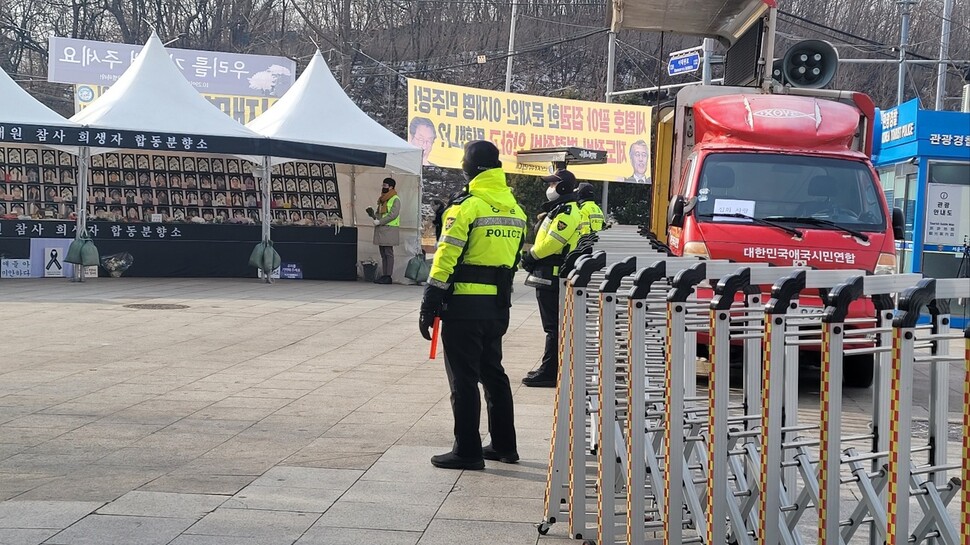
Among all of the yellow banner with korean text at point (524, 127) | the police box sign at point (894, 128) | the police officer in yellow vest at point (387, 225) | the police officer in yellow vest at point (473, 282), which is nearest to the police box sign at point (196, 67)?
the yellow banner with korean text at point (524, 127)

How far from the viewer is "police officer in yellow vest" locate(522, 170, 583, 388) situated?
32.0 ft

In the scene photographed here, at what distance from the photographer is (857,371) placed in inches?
418

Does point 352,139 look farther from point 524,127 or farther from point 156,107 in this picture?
point 524,127

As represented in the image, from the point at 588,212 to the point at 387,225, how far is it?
444 inches

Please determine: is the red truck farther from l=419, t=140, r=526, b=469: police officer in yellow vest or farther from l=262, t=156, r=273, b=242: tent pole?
Result: l=262, t=156, r=273, b=242: tent pole

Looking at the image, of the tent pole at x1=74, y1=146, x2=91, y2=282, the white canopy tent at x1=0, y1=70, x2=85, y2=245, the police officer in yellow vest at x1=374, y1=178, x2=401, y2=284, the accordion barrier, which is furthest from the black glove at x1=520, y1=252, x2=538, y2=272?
the tent pole at x1=74, y1=146, x2=91, y2=282

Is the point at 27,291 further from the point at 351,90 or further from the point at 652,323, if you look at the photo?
the point at 351,90

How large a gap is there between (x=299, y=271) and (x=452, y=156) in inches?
245

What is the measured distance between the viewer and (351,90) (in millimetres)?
51188

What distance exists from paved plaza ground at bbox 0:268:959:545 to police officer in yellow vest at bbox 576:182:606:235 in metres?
1.50

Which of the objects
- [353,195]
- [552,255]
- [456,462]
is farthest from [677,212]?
[353,195]

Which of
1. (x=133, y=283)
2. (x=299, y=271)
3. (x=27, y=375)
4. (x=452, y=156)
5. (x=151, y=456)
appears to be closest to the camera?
(x=151, y=456)

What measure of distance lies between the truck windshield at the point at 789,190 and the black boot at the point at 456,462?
4417 mm

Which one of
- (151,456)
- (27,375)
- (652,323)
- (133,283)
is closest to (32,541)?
(151,456)
